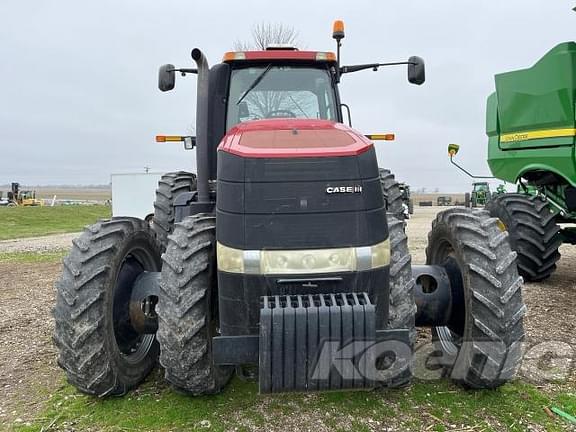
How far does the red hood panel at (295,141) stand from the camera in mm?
2891

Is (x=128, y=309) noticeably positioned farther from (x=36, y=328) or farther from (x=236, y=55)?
(x=36, y=328)

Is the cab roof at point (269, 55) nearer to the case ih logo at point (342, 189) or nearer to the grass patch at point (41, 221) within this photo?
the case ih logo at point (342, 189)

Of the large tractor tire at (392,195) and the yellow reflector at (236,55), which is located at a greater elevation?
the yellow reflector at (236,55)

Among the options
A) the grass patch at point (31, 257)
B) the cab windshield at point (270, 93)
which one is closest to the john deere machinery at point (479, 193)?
the grass patch at point (31, 257)

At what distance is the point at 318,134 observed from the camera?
3117mm

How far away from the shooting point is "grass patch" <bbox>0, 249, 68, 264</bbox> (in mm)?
11219

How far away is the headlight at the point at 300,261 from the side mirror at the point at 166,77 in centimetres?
197

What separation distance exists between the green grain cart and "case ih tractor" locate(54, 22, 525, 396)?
3482 millimetres

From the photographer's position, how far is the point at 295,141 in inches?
119

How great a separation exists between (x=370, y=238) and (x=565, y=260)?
27.4 ft

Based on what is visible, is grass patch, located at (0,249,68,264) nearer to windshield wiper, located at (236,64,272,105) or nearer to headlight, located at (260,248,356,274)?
windshield wiper, located at (236,64,272,105)

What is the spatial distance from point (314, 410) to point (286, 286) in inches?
42.5

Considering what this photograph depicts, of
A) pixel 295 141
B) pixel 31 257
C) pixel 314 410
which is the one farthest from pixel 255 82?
pixel 31 257

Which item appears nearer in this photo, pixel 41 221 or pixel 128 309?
pixel 128 309
